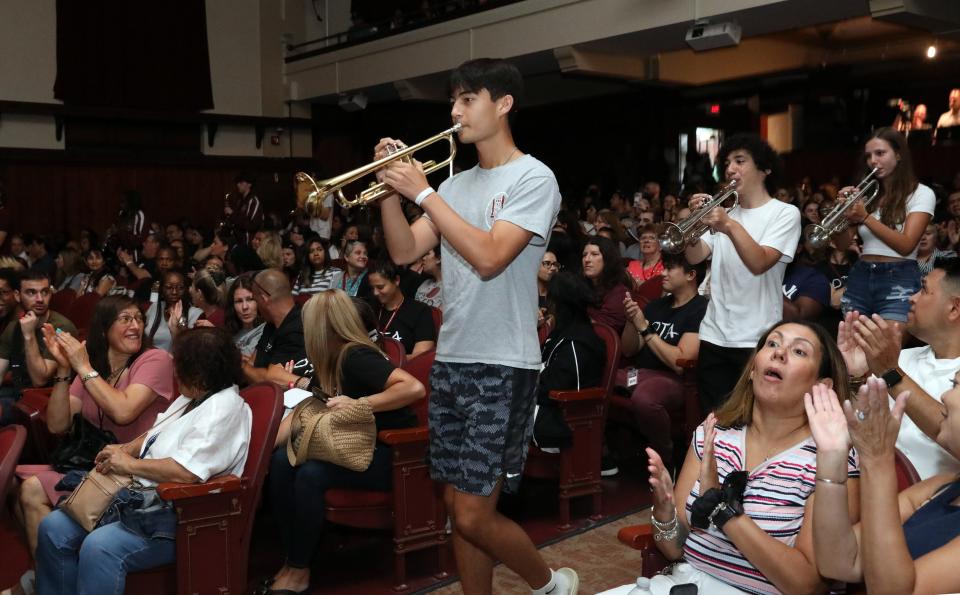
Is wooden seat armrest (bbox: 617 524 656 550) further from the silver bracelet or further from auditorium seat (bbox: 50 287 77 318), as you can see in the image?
auditorium seat (bbox: 50 287 77 318)

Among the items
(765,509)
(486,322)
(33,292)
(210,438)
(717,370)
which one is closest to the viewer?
(765,509)

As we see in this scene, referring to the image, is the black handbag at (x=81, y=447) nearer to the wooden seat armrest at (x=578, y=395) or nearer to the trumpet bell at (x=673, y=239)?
the wooden seat armrest at (x=578, y=395)

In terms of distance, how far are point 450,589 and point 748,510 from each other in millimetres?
1468

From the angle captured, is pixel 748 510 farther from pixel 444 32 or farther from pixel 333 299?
pixel 444 32

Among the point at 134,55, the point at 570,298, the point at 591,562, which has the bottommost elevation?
the point at 591,562

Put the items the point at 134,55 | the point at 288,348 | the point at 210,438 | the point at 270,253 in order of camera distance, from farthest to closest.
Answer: the point at 134,55 < the point at 270,253 < the point at 288,348 < the point at 210,438

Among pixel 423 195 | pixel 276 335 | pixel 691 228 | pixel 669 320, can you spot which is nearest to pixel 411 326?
pixel 276 335

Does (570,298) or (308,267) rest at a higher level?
(308,267)

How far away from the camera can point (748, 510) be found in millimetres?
1845

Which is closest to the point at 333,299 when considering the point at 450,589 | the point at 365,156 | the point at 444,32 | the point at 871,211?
the point at 450,589

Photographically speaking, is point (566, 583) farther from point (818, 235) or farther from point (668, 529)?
point (818, 235)

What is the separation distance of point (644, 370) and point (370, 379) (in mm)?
1656

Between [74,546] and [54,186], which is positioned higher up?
[54,186]

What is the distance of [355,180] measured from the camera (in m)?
2.33
